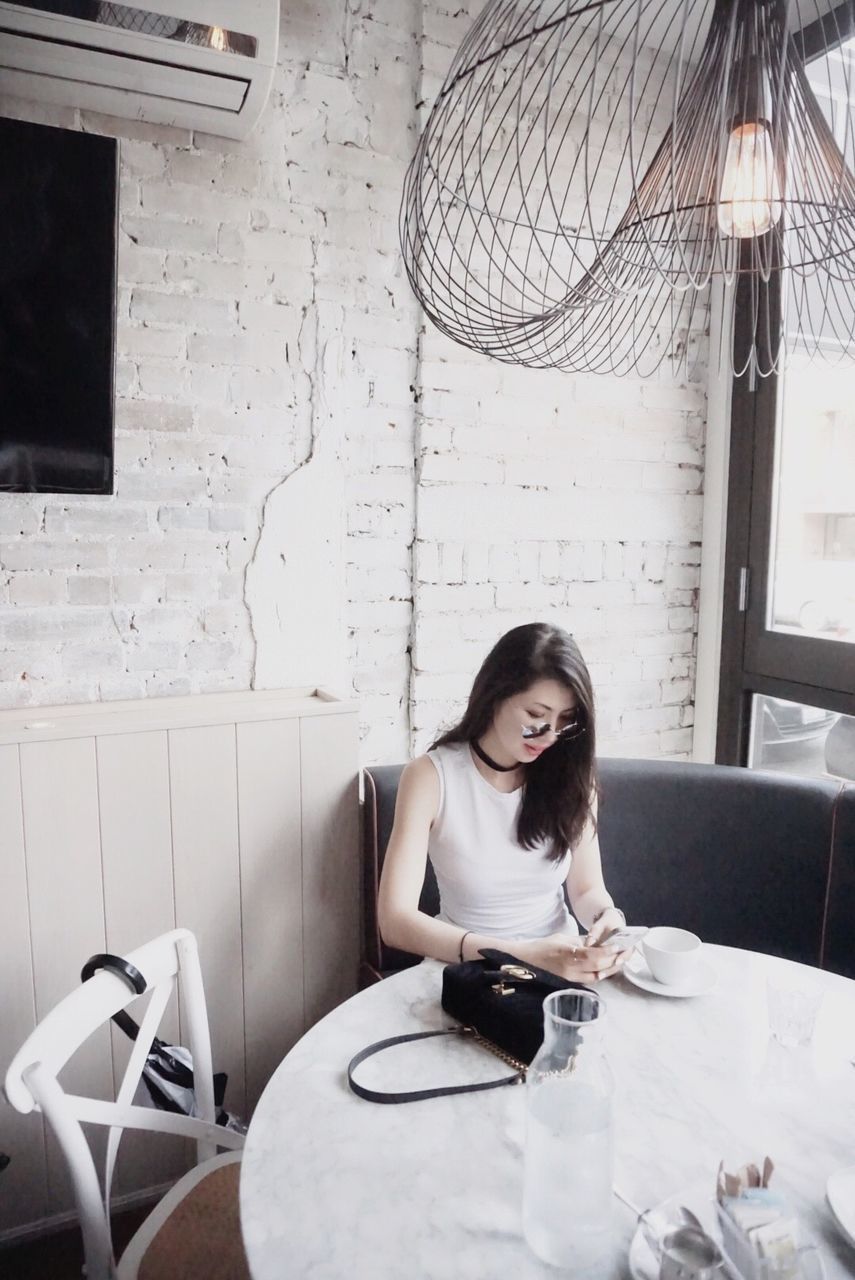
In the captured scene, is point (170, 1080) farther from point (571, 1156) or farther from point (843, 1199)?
point (843, 1199)

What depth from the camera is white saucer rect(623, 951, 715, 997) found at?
123 centimetres

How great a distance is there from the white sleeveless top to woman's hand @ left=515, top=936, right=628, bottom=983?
276mm

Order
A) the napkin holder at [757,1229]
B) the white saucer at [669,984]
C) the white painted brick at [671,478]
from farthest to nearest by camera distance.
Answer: the white painted brick at [671,478] < the white saucer at [669,984] < the napkin holder at [757,1229]

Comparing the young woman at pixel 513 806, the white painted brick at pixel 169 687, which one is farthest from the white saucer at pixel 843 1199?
the white painted brick at pixel 169 687

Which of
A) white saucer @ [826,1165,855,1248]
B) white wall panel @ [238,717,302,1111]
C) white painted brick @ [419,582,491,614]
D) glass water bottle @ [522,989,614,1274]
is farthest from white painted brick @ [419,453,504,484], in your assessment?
white saucer @ [826,1165,855,1248]

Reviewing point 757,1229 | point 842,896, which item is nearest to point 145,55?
point 757,1229

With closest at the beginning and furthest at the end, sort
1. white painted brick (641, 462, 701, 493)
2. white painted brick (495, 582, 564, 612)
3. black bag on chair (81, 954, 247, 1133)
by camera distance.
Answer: black bag on chair (81, 954, 247, 1133) < white painted brick (495, 582, 564, 612) < white painted brick (641, 462, 701, 493)

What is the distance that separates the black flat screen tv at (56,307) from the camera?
1.54 m

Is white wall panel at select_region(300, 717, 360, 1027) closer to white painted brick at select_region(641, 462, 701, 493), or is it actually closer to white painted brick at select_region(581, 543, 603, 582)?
white painted brick at select_region(581, 543, 603, 582)

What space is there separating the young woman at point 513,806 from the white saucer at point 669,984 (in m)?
0.16

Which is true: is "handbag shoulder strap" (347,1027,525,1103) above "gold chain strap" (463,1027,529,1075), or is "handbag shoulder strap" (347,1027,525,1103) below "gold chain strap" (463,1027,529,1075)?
above

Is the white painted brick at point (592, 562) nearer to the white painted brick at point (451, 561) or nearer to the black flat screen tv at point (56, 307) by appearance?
the white painted brick at point (451, 561)

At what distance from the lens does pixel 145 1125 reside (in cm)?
121

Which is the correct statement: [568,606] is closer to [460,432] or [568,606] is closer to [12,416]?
[460,432]
